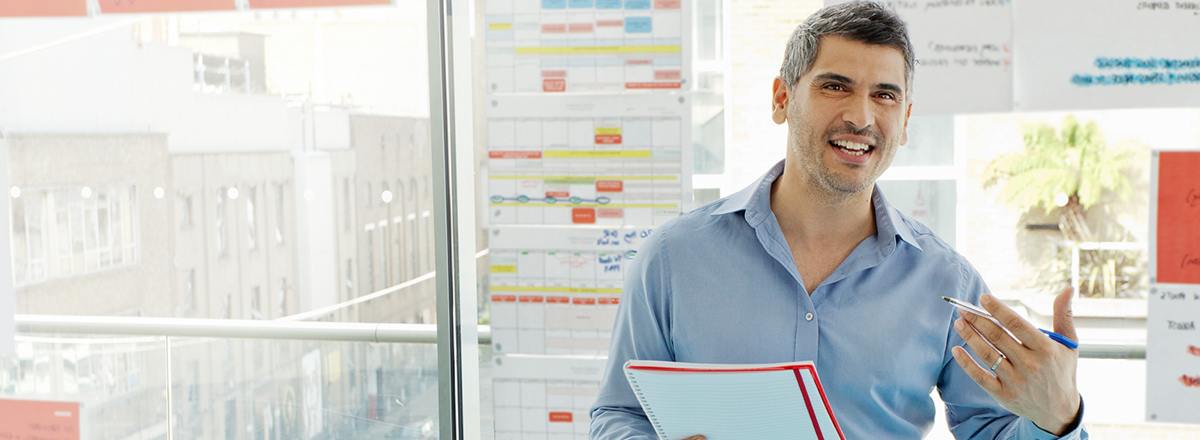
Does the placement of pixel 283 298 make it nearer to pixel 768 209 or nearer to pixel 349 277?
pixel 349 277

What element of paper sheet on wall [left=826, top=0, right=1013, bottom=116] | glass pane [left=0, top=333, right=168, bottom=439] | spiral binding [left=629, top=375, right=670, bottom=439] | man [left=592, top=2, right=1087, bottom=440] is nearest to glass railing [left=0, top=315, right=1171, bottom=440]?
glass pane [left=0, top=333, right=168, bottom=439]

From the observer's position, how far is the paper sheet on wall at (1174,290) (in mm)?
1713

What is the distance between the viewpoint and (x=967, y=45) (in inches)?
67.9

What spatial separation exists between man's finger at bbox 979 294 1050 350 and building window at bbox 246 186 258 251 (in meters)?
1.79

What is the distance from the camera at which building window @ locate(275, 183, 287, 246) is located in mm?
2145

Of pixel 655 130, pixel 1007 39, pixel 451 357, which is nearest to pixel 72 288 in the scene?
pixel 451 357

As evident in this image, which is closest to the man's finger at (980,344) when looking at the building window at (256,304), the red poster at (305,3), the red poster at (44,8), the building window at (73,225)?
the red poster at (305,3)

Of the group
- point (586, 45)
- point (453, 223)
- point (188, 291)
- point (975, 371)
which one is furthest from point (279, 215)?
point (975, 371)

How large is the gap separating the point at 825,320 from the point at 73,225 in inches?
79.3

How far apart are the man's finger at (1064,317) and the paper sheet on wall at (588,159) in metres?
0.90

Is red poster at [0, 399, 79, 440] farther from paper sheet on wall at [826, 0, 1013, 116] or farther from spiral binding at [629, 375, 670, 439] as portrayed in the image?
paper sheet on wall at [826, 0, 1013, 116]

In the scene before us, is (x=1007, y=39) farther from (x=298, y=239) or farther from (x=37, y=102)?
(x=37, y=102)

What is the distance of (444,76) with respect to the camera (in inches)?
76.0

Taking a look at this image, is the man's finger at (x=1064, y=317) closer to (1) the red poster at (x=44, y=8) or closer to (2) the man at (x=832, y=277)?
(2) the man at (x=832, y=277)
